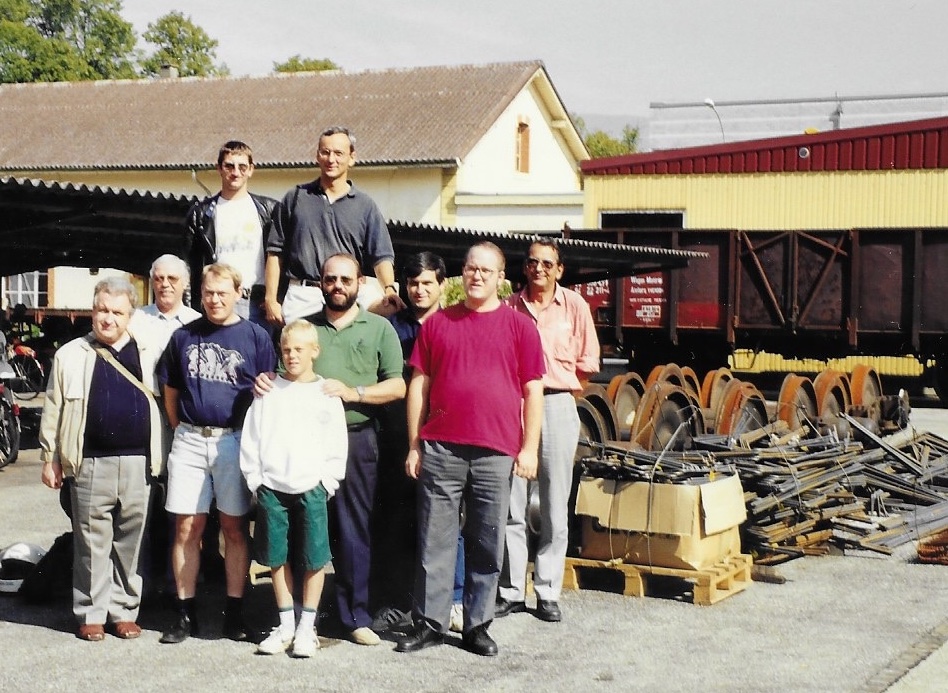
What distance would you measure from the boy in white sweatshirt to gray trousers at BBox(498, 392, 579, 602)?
122 cm

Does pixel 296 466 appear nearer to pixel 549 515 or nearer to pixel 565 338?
pixel 549 515

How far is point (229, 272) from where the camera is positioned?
6305mm

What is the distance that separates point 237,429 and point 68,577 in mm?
1703

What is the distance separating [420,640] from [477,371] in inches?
51.9

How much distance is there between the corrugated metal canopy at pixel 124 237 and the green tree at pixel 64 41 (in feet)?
130

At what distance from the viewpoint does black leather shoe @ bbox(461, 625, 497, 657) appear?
6.27 meters

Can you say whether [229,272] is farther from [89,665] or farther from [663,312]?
[663,312]

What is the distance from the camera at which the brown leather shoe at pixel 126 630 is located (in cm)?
646

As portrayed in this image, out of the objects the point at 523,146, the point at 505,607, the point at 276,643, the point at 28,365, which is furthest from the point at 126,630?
the point at 523,146

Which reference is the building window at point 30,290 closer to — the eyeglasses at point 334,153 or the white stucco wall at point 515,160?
the white stucco wall at point 515,160

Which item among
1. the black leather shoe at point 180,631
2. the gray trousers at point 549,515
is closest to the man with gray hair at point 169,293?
the black leather shoe at point 180,631

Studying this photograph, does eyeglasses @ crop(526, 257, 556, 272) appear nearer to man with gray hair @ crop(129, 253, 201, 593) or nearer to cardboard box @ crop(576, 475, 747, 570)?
cardboard box @ crop(576, 475, 747, 570)

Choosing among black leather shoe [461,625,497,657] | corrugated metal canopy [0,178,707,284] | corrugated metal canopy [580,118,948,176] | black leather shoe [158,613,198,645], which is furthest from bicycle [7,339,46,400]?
black leather shoe [461,625,497,657]

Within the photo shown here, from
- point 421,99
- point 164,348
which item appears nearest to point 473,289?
point 164,348
